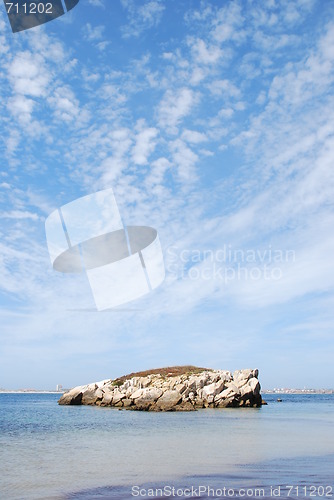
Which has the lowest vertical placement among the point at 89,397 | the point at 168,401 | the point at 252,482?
the point at 252,482

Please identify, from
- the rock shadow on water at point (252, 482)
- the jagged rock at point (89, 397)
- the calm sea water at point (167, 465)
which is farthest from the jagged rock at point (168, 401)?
the rock shadow on water at point (252, 482)

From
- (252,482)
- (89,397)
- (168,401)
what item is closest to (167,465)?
(252,482)

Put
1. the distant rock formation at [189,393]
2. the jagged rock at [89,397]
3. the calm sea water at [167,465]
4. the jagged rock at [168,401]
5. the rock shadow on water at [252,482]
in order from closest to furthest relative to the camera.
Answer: the rock shadow on water at [252,482] → the calm sea water at [167,465] → the jagged rock at [168,401] → the distant rock formation at [189,393] → the jagged rock at [89,397]

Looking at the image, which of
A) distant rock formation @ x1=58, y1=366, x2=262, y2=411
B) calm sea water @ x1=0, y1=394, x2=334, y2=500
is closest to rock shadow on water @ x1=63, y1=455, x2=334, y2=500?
calm sea water @ x1=0, y1=394, x2=334, y2=500

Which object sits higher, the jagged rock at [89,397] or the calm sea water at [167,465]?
the jagged rock at [89,397]

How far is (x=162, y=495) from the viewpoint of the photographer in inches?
427

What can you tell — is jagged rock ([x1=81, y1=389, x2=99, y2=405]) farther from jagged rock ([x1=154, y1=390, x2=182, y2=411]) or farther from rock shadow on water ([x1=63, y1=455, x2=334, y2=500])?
rock shadow on water ([x1=63, y1=455, x2=334, y2=500])

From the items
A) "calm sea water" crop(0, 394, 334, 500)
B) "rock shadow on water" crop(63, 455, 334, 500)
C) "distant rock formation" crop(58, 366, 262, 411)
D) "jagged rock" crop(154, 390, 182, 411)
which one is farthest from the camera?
"distant rock formation" crop(58, 366, 262, 411)

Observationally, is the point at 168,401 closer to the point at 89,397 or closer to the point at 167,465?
the point at 89,397

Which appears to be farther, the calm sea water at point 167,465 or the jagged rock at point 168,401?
the jagged rock at point 168,401

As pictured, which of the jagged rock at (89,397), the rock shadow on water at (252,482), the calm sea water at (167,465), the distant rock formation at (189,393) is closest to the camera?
the rock shadow on water at (252,482)

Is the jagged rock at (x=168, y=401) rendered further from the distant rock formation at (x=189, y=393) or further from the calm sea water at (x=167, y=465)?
the calm sea water at (x=167, y=465)

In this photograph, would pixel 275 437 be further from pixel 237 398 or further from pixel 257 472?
pixel 237 398

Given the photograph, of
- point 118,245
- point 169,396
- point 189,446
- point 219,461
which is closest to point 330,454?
point 219,461
